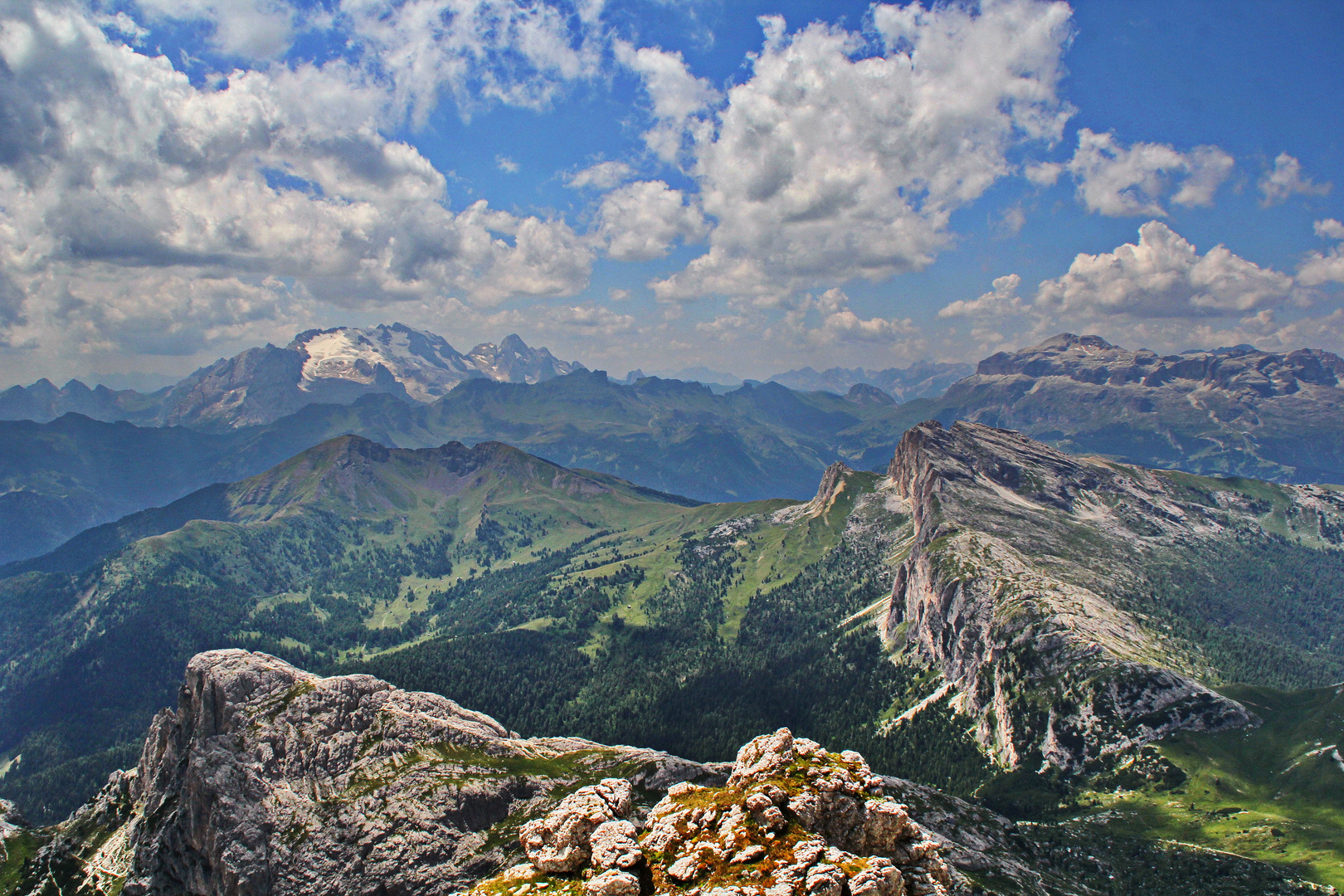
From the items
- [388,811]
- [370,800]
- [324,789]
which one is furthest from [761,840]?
[324,789]

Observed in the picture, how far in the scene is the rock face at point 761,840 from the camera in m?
45.7

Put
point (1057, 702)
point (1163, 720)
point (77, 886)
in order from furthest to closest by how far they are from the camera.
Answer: point (1057, 702), point (1163, 720), point (77, 886)

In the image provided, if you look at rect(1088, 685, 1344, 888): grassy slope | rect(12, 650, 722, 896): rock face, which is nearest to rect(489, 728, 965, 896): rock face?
rect(12, 650, 722, 896): rock face

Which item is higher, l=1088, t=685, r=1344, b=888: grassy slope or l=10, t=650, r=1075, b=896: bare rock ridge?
l=10, t=650, r=1075, b=896: bare rock ridge

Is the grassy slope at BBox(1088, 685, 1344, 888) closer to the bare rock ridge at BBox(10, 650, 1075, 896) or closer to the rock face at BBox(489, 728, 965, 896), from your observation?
the bare rock ridge at BBox(10, 650, 1075, 896)

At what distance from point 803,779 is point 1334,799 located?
6986 inches

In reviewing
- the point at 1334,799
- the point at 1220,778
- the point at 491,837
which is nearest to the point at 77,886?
the point at 491,837

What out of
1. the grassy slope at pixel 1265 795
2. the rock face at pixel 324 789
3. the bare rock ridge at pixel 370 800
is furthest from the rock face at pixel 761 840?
the grassy slope at pixel 1265 795

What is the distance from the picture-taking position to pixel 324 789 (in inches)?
4326

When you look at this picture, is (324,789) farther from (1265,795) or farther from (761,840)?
(1265,795)

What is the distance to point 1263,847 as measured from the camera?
137m

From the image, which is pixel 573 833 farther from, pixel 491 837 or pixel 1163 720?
pixel 1163 720

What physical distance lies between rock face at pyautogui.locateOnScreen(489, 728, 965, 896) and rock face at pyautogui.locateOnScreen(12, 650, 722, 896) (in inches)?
1907

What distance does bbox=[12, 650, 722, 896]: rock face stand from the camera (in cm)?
10188
